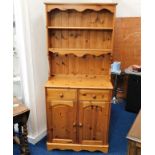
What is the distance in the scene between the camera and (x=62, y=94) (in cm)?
221

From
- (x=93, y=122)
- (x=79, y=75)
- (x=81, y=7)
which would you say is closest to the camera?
(x=81, y=7)

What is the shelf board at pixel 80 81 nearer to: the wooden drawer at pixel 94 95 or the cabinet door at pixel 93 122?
the wooden drawer at pixel 94 95

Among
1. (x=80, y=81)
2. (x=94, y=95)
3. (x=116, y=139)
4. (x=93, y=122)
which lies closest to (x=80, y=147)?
(x=93, y=122)

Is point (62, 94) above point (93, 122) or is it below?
above

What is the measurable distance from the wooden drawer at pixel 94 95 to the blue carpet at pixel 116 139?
2.40 ft

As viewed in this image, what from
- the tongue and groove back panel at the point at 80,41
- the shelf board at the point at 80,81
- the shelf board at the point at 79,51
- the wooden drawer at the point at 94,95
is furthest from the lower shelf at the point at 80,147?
the shelf board at the point at 79,51

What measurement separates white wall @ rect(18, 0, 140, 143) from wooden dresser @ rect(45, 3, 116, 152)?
0.41 feet

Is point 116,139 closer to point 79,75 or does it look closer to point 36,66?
point 79,75

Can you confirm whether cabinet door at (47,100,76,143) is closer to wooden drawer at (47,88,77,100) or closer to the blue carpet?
wooden drawer at (47,88,77,100)

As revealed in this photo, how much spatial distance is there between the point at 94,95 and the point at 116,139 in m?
0.88

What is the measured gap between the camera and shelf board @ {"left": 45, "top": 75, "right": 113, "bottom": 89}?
2197 mm

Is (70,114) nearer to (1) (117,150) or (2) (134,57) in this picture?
(1) (117,150)

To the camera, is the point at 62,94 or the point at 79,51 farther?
the point at 79,51

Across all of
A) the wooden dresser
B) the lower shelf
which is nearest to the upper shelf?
the wooden dresser
